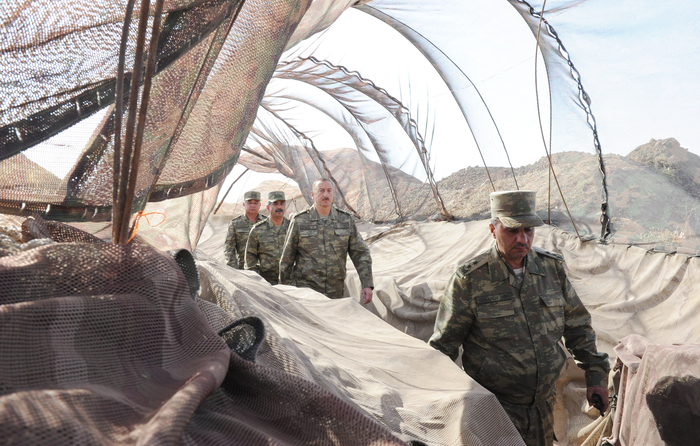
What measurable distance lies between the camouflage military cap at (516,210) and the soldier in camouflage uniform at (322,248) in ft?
9.01

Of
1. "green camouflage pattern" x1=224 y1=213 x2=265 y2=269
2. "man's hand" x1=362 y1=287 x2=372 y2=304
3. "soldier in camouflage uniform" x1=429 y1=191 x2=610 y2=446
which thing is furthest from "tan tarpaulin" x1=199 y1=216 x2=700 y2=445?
"green camouflage pattern" x1=224 y1=213 x2=265 y2=269

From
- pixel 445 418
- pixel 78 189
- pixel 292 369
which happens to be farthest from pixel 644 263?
pixel 78 189

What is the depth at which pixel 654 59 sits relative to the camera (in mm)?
5941

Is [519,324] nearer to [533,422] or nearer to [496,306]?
[496,306]

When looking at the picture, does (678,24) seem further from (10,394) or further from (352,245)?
(10,394)

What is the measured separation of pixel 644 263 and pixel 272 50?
18.4 ft

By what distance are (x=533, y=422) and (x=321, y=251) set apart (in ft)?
10.5

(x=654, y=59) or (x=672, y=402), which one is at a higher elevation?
(x=654, y=59)

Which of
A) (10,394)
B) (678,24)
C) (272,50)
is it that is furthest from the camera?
(678,24)

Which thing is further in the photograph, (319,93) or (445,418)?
(319,93)

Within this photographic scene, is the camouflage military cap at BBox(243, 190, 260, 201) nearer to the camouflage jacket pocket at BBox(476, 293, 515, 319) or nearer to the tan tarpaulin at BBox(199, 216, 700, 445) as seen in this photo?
the tan tarpaulin at BBox(199, 216, 700, 445)

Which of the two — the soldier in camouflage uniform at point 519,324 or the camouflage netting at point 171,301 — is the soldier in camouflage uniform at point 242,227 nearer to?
the camouflage netting at point 171,301

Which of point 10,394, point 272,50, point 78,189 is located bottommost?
point 10,394

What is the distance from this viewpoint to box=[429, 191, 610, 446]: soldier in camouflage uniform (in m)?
2.95
